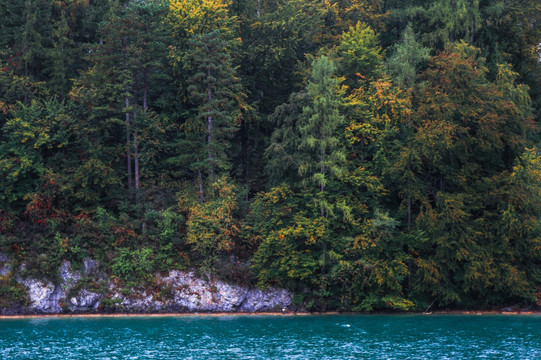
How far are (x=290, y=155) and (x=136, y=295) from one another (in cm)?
1424

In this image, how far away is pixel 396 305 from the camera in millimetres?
37188

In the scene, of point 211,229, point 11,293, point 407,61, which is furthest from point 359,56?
point 11,293

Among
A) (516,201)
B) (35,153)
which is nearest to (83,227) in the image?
(35,153)

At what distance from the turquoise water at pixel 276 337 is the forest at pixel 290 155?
3.76 meters

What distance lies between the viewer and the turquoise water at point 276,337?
86.1 ft

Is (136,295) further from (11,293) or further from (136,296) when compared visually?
(11,293)

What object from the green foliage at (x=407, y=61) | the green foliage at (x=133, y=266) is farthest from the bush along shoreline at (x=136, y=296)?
the green foliage at (x=407, y=61)

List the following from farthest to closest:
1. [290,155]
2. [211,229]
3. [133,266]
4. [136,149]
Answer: [136,149] < [290,155] < [211,229] < [133,266]

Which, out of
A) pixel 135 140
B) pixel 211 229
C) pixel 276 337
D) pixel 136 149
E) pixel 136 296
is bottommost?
pixel 276 337

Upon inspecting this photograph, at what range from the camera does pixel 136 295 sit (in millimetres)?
38031

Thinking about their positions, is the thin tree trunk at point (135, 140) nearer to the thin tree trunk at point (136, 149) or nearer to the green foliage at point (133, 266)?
the thin tree trunk at point (136, 149)

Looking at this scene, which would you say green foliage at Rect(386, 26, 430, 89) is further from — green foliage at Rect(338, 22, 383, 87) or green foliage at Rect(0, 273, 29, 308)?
green foliage at Rect(0, 273, 29, 308)

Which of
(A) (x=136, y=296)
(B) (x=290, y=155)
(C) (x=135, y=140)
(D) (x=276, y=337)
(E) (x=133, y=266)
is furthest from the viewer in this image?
(C) (x=135, y=140)

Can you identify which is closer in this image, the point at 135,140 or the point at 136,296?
the point at 136,296
